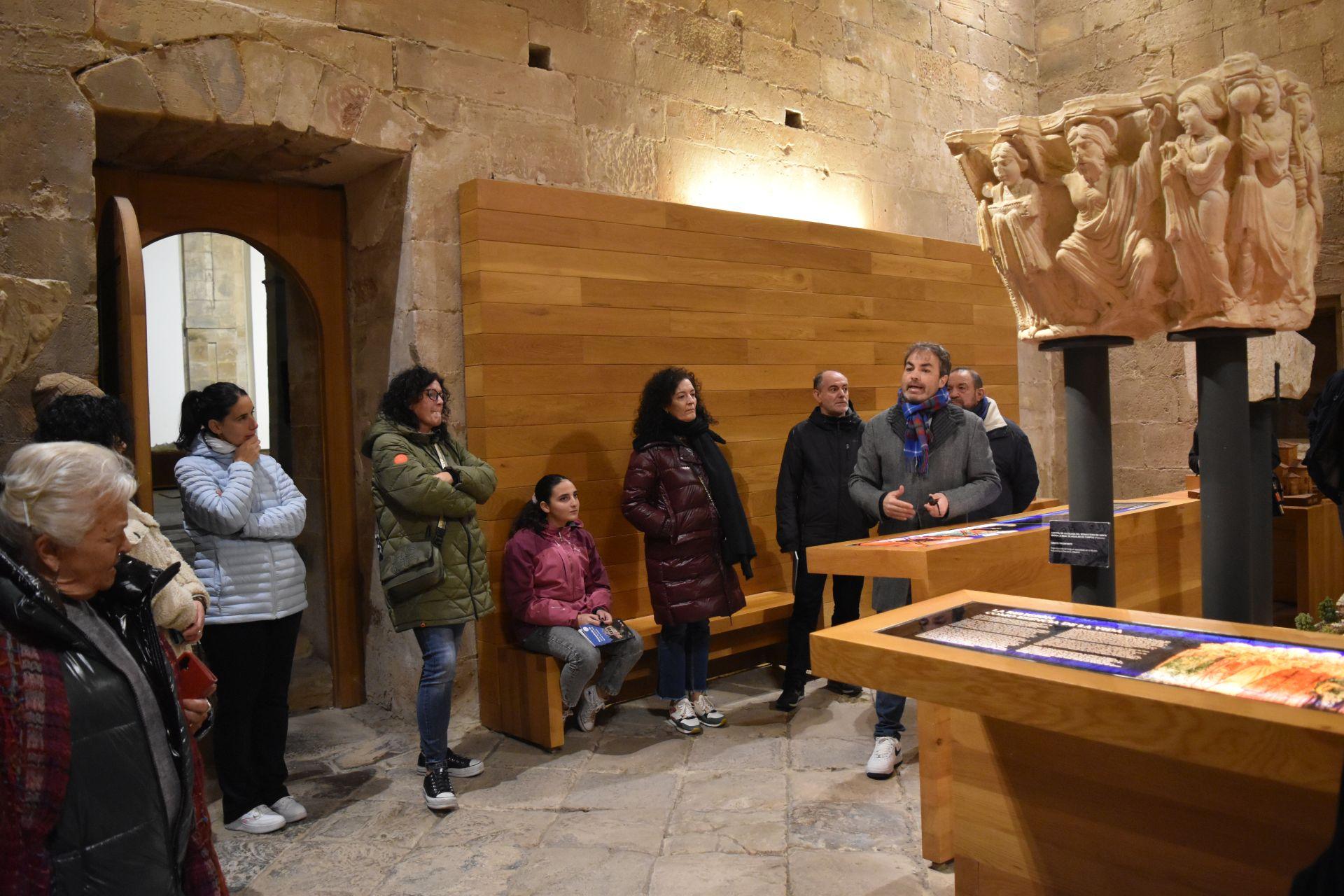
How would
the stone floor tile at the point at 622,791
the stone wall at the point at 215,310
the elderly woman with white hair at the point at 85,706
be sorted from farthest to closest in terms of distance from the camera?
the stone wall at the point at 215,310 → the stone floor tile at the point at 622,791 → the elderly woman with white hair at the point at 85,706

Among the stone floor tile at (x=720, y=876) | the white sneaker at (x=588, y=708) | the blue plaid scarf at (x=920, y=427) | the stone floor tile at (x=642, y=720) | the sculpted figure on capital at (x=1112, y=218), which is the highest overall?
the sculpted figure on capital at (x=1112, y=218)

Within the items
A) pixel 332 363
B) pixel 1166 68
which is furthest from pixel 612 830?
pixel 1166 68

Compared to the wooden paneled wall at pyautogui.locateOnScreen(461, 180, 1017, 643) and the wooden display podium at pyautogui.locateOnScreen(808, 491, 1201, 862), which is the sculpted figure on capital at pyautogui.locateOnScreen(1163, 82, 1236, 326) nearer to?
the wooden display podium at pyautogui.locateOnScreen(808, 491, 1201, 862)

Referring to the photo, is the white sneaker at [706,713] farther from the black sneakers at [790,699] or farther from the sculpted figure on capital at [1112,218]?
the sculpted figure on capital at [1112,218]

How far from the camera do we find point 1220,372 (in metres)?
2.52

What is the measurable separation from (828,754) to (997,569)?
3.87ft

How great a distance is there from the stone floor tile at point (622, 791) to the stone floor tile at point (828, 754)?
19.9 inches

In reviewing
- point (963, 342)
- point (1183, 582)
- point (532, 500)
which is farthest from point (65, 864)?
point (963, 342)

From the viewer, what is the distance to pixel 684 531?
437 cm

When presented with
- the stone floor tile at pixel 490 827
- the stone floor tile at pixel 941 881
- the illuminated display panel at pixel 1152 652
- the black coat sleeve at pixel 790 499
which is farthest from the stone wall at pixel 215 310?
the illuminated display panel at pixel 1152 652

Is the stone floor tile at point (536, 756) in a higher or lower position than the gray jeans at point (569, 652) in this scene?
lower

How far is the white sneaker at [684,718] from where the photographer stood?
430 cm

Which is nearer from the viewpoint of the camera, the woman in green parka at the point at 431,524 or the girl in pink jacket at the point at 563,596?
the woman in green parka at the point at 431,524

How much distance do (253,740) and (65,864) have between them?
7.01ft
